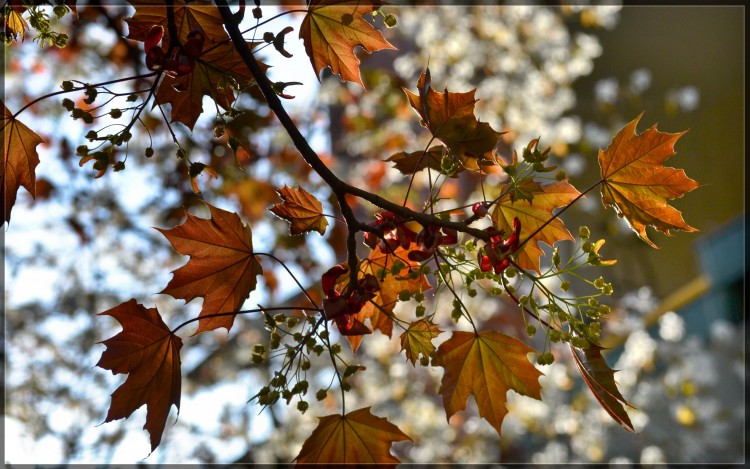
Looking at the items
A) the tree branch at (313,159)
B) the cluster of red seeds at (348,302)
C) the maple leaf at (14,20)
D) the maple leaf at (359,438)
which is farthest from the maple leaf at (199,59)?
the maple leaf at (359,438)

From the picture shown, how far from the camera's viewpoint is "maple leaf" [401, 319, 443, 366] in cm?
79

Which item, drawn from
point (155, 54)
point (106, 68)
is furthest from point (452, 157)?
point (106, 68)

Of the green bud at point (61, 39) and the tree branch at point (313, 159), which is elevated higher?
the green bud at point (61, 39)

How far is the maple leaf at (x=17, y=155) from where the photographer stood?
83 cm

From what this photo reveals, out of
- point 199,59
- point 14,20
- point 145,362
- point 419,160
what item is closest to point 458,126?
point 419,160

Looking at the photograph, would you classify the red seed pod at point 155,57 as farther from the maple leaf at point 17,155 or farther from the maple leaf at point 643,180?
the maple leaf at point 643,180

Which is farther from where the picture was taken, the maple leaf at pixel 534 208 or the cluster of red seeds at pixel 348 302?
the maple leaf at pixel 534 208

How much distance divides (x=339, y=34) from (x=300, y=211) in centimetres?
25

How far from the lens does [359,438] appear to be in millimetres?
844

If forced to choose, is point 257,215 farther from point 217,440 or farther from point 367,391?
point 367,391

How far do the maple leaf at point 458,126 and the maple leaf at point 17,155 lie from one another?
18.5 inches

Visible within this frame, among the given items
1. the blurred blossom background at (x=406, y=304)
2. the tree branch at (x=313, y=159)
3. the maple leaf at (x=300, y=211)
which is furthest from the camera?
the blurred blossom background at (x=406, y=304)

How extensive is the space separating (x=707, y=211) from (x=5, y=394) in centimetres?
649

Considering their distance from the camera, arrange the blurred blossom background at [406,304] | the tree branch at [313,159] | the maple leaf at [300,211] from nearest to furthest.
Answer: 1. the tree branch at [313,159]
2. the maple leaf at [300,211]
3. the blurred blossom background at [406,304]
